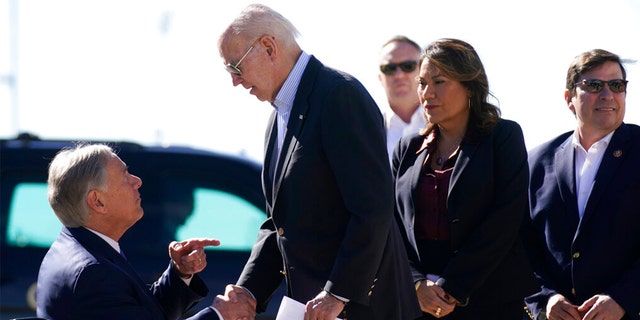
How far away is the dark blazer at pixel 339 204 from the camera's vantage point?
3.96m

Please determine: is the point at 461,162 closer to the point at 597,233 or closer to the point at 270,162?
the point at 597,233

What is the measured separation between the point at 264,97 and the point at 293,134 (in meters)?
0.21

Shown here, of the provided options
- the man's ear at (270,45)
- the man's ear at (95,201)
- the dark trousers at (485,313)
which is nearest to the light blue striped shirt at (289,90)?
the man's ear at (270,45)

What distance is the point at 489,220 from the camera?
448 cm

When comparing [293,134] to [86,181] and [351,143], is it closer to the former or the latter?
[351,143]

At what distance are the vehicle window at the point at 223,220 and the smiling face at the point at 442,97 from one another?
2.19m

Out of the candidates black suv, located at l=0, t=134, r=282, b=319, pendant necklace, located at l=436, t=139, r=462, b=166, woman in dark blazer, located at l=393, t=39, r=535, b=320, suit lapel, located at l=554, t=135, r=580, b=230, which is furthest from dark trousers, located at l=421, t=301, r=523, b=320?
black suv, located at l=0, t=134, r=282, b=319

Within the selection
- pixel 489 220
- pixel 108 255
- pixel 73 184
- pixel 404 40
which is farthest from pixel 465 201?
pixel 404 40

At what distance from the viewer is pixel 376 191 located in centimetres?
398

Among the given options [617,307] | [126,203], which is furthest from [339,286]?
[617,307]

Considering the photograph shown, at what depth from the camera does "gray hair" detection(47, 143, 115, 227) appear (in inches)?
158

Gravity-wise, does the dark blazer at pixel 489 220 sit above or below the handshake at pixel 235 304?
above

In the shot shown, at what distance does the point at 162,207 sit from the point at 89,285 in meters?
2.87

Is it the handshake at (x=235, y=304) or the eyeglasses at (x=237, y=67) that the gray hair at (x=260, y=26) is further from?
the handshake at (x=235, y=304)
